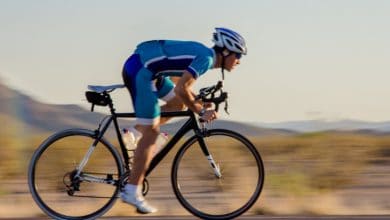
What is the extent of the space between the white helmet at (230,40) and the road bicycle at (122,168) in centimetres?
32

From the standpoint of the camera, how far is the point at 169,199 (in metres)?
17.2

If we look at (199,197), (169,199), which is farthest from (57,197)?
(169,199)

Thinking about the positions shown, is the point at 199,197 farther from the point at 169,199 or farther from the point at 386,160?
the point at 386,160

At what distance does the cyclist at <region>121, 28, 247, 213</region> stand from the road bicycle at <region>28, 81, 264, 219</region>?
0.49ft

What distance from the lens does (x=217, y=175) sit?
37.1 feet

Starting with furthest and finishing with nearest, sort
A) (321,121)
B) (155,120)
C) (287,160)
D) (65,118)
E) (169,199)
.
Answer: (65,118), (287,160), (321,121), (169,199), (155,120)

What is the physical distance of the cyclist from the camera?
35.9 feet

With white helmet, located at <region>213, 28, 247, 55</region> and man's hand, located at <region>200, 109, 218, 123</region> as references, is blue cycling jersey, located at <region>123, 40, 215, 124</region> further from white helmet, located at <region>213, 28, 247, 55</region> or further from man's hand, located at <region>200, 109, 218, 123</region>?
man's hand, located at <region>200, 109, 218, 123</region>

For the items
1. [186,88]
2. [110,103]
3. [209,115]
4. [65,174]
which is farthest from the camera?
[65,174]

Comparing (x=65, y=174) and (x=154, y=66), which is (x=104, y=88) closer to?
(x=154, y=66)

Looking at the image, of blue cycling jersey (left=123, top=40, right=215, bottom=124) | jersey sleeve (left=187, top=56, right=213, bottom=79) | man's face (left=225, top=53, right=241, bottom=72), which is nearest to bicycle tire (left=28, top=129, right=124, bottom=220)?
blue cycling jersey (left=123, top=40, right=215, bottom=124)

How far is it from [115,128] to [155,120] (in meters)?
0.44

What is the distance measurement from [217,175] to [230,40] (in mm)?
1197

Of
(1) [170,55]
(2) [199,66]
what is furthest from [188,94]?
(1) [170,55]
